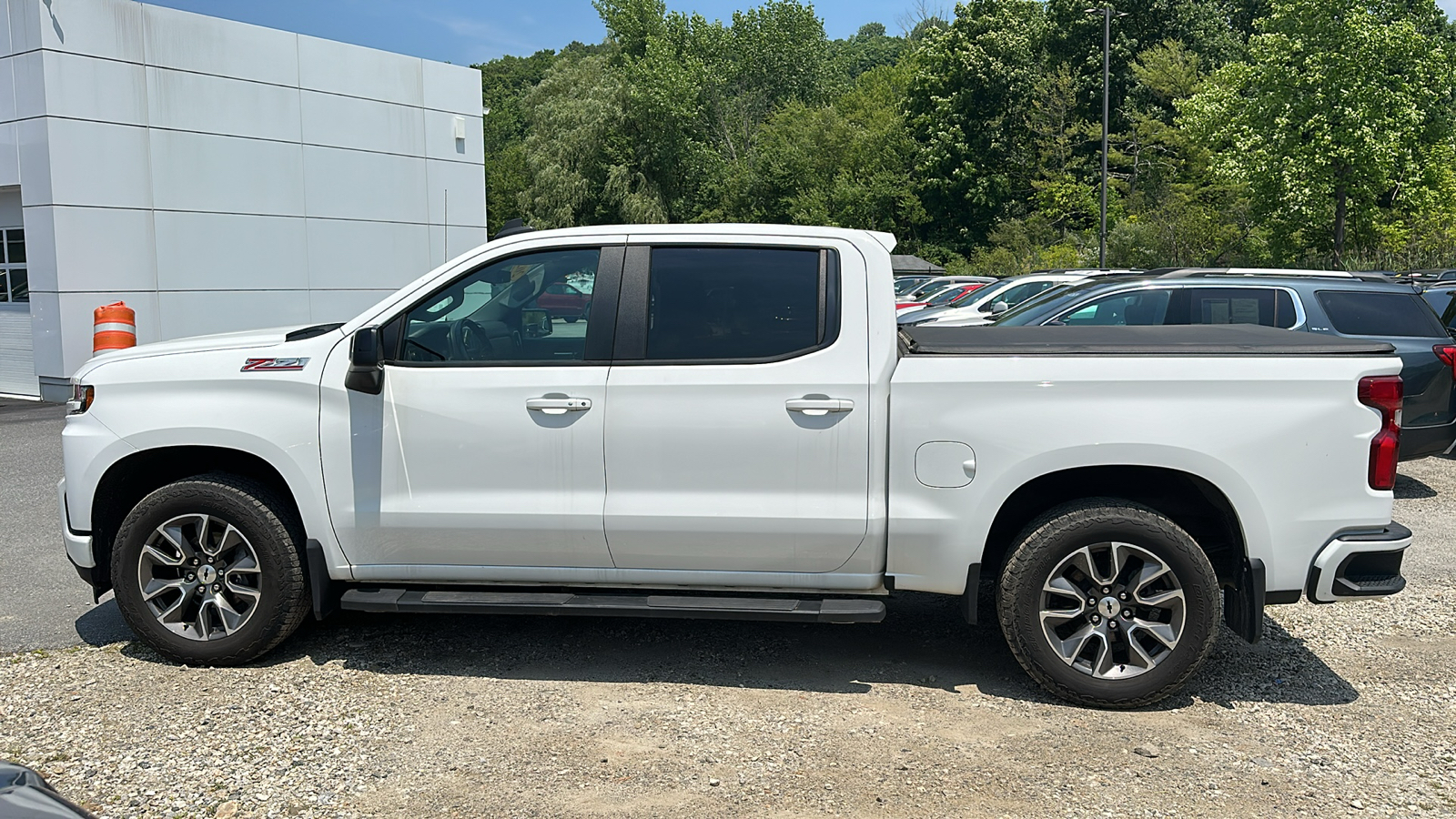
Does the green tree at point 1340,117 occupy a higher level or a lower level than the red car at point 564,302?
higher

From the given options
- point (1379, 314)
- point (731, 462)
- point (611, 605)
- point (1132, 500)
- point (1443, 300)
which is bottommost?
point (611, 605)

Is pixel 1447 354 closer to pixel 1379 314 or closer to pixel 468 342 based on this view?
pixel 1379 314

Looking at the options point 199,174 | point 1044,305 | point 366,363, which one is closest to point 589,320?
point 366,363

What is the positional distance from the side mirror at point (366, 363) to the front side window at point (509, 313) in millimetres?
166

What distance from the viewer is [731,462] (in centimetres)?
490

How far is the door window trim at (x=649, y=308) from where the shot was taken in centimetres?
496

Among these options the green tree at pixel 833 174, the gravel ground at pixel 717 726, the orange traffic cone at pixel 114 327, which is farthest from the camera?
the green tree at pixel 833 174

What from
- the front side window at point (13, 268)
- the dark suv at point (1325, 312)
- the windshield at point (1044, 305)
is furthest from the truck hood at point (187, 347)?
the front side window at point (13, 268)

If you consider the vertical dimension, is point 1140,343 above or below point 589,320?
below

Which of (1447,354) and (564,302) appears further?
(1447,354)

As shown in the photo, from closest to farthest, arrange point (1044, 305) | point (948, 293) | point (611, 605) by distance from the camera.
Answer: point (611, 605), point (1044, 305), point (948, 293)

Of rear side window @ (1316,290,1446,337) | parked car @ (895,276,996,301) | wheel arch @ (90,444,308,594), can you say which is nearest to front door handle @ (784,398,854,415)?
wheel arch @ (90,444,308,594)

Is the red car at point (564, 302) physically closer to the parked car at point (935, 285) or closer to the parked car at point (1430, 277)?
the parked car at point (1430, 277)

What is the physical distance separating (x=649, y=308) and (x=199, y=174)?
49.1 feet
